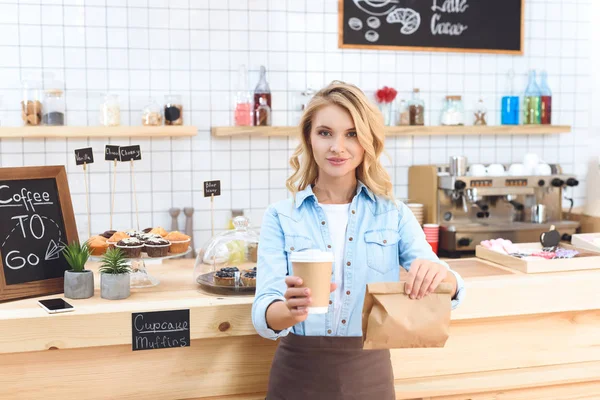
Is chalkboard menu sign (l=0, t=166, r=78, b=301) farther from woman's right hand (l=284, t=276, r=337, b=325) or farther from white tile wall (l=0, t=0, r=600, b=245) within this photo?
white tile wall (l=0, t=0, r=600, b=245)

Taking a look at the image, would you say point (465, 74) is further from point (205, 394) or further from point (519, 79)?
point (205, 394)

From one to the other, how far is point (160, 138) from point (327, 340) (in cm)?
236

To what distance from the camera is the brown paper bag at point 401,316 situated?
1689 mm

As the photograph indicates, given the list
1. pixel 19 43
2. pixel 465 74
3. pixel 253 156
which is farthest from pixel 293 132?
pixel 19 43

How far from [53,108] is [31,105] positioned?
11 centimetres

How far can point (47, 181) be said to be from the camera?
2.45 m

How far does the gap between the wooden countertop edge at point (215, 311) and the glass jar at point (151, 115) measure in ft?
5.44

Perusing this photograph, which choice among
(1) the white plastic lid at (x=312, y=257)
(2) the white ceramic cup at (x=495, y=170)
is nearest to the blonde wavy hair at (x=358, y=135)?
(1) the white plastic lid at (x=312, y=257)

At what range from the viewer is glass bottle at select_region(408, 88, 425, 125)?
13.8ft

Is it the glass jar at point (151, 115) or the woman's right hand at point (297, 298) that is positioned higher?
the glass jar at point (151, 115)

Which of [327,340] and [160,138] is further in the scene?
[160,138]

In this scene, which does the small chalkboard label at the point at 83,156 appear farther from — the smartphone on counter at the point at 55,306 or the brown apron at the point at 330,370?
the brown apron at the point at 330,370

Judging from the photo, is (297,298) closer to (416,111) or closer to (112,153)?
(112,153)

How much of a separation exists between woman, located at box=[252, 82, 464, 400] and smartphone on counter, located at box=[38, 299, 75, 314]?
27.3 inches
